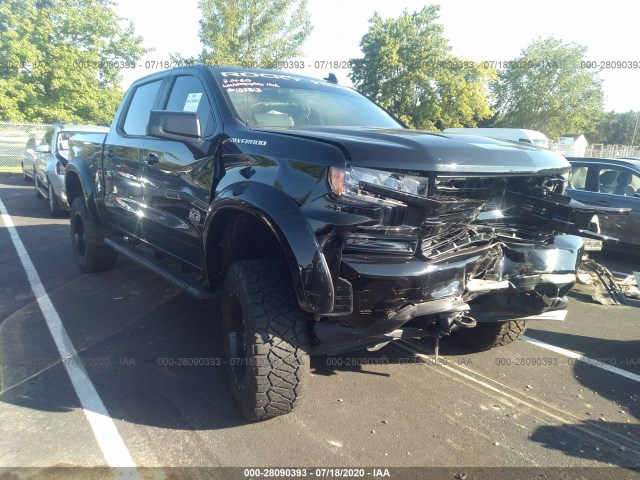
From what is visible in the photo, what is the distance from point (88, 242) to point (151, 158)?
→ 215cm

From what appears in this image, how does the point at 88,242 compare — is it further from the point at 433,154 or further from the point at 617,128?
the point at 617,128

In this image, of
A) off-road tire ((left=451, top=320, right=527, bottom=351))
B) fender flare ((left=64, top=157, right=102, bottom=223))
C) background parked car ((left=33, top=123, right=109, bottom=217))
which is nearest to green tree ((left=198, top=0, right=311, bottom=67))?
background parked car ((left=33, top=123, right=109, bottom=217))

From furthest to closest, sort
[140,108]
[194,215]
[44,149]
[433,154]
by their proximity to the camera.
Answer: [44,149]
[140,108]
[194,215]
[433,154]

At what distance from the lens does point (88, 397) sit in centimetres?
297

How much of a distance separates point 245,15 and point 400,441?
21.5 m

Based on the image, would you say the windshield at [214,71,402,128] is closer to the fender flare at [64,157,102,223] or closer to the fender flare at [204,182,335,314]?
the fender flare at [204,182,335,314]

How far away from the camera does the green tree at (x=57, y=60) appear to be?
23.0 metres

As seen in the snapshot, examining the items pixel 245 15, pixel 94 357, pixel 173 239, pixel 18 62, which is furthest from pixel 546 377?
pixel 18 62

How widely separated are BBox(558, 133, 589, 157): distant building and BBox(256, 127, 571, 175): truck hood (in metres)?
25.1

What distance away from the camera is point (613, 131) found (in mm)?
72125

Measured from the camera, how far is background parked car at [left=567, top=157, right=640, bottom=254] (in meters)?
6.77

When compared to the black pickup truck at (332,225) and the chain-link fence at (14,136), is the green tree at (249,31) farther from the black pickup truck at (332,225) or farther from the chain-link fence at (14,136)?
the black pickup truck at (332,225)

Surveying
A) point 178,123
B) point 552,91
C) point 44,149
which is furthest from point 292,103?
point 552,91

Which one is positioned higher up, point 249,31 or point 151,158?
point 249,31
